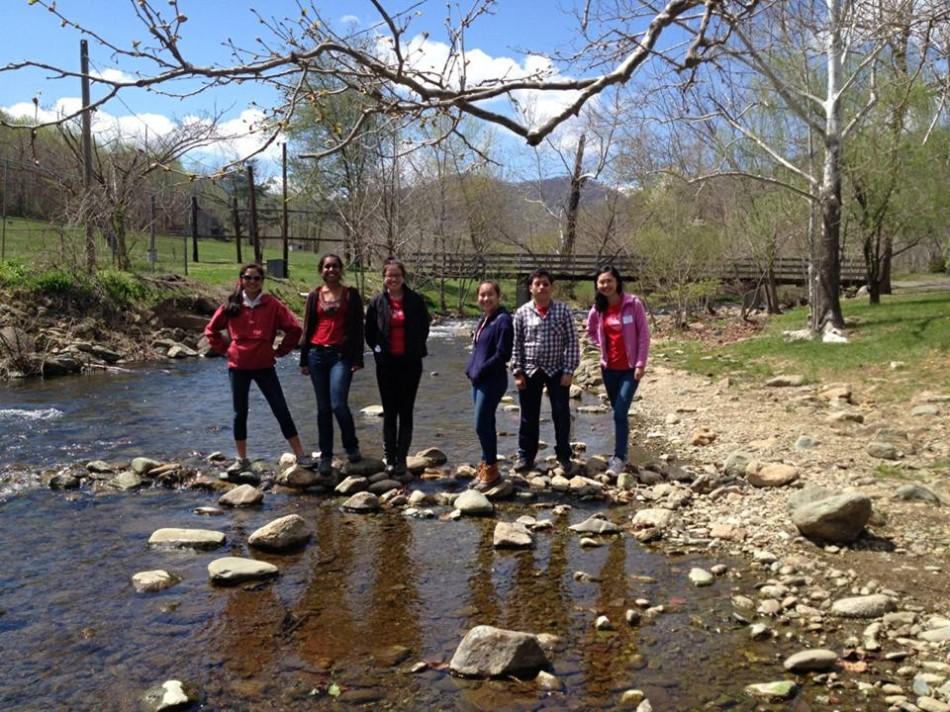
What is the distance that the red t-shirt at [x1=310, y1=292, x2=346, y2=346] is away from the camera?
777 centimetres

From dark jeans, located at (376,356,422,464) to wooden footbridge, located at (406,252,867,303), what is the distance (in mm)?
20421

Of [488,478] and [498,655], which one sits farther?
[488,478]

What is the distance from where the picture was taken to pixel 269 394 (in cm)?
817

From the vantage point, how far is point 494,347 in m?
7.63

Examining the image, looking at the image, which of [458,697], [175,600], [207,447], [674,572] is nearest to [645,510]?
[674,572]

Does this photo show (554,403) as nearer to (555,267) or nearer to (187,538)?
(187,538)

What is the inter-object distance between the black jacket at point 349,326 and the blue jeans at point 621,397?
2.44 metres

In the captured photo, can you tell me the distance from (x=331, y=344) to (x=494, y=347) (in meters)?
1.55

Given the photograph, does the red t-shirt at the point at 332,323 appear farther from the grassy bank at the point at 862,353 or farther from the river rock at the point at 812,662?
the grassy bank at the point at 862,353

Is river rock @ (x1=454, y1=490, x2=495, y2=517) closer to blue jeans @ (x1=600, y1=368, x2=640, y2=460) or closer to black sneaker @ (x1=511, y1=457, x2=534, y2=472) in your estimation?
black sneaker @ (x1=511, y1=457, x2=534, y2=472)

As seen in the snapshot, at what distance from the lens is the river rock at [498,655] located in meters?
4.27

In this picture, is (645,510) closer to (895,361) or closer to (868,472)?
(868,472)

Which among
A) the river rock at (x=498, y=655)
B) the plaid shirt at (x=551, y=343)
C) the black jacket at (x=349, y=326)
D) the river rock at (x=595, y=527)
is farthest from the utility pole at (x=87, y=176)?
the river rock at (x=498, y=655)

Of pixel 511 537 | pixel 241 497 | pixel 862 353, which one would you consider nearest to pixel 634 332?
pixel 511 537
